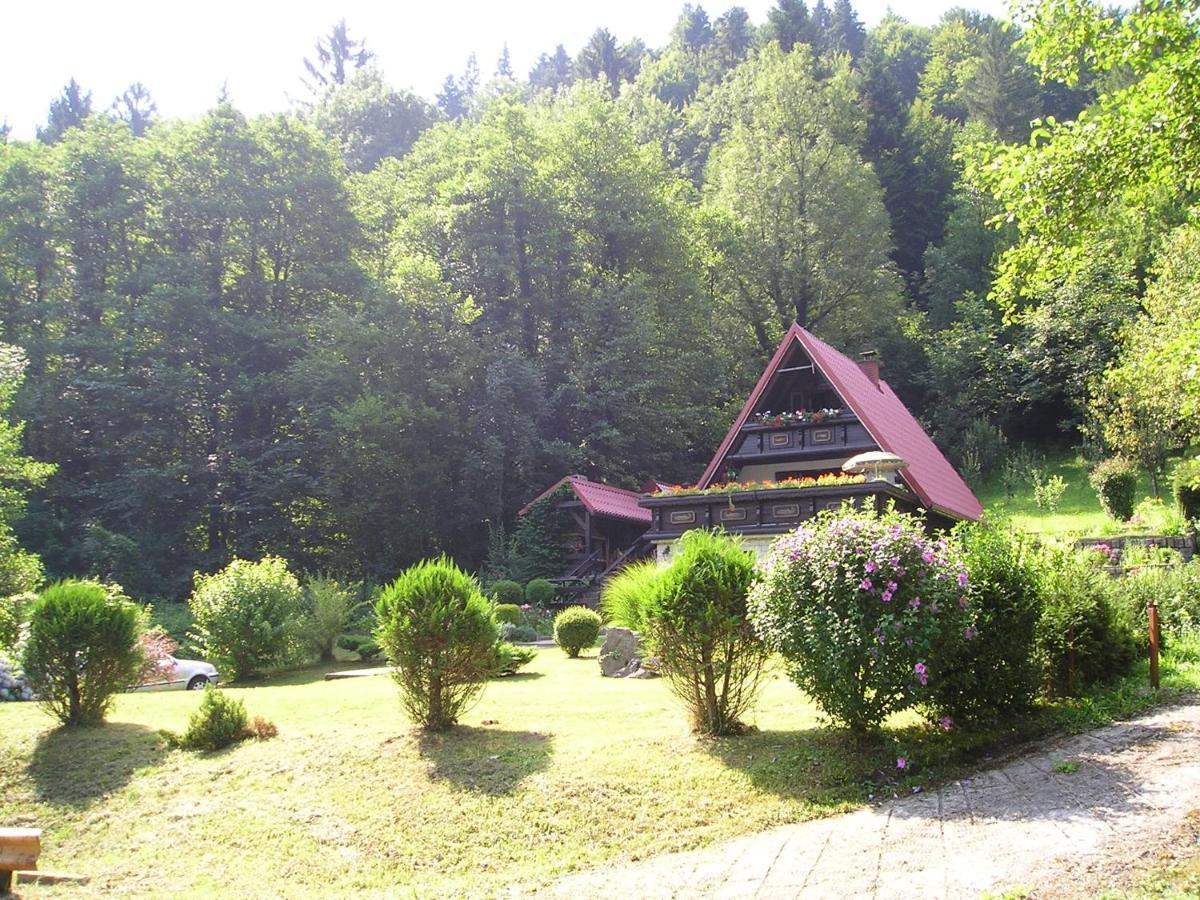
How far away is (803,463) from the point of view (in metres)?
26.3

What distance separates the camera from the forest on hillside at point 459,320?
1331 inches

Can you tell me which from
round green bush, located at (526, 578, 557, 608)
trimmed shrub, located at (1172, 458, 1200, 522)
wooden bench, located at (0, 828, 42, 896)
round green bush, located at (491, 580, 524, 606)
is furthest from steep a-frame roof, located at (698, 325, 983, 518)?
wooden bench, located at (0, 828, 42, 896)

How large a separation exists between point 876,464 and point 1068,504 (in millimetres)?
15680

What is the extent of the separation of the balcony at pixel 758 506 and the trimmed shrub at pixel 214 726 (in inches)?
465

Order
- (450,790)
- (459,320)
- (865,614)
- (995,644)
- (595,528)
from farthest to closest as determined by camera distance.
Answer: (459,320) → (595,528) → (995,644) → (450,790) → (865,614)

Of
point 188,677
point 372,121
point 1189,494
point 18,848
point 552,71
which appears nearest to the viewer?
point 18,848

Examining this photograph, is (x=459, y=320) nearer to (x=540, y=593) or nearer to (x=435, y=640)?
(x=540, y=593)

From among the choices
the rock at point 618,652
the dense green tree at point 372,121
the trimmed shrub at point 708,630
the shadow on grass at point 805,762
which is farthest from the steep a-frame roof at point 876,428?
the dense green tree at point 372,121

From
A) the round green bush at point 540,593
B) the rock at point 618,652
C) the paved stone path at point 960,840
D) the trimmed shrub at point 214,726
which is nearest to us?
the paved stone path at point 960,840

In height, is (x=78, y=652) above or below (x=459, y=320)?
below

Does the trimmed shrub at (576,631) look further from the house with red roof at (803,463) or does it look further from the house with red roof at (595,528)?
the house with red roof at (595,528)

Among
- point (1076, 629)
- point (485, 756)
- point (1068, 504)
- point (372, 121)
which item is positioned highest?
point (372, 121)

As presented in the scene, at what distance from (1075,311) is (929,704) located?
36114 millimetres

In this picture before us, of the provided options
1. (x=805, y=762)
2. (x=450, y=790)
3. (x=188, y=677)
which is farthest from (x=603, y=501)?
(x=805, y=762)
